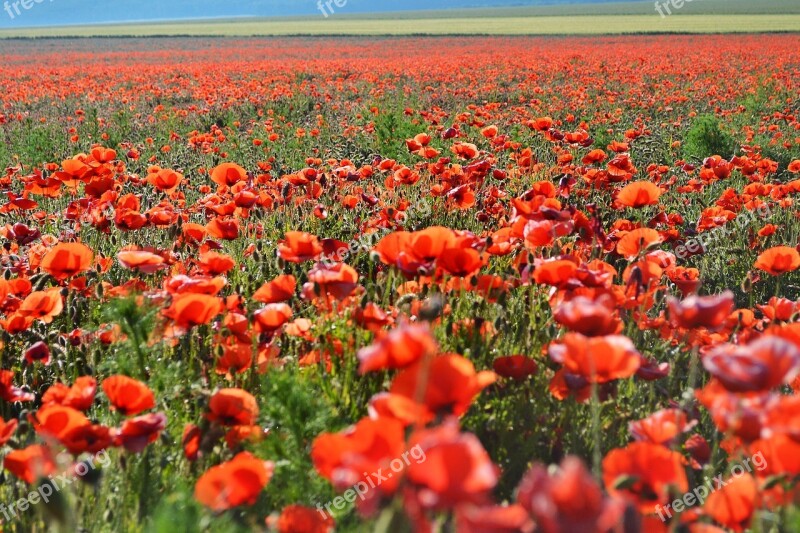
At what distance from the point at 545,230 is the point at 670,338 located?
582 millimetres

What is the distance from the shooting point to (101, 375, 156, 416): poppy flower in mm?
1542

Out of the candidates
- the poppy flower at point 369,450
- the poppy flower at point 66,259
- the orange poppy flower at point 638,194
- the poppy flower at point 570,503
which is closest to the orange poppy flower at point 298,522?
the poppy flower at point 369,450

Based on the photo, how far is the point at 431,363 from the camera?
106cm

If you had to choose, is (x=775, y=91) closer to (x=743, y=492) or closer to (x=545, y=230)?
(x=545, y=230)

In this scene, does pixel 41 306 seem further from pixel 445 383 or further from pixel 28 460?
pixel 445 383

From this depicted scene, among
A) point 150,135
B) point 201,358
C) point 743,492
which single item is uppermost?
point 743,492

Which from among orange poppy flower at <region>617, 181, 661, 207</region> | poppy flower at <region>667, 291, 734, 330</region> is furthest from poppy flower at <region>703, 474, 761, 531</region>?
orange poppy flower at <region>617, 181, 661, 207</region>

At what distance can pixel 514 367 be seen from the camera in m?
1.93

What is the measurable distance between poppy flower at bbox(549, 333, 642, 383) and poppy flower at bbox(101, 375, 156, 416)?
87cm

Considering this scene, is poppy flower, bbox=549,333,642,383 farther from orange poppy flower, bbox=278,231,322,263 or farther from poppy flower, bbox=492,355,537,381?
orange poppy flower, bbox=278,231,322,263

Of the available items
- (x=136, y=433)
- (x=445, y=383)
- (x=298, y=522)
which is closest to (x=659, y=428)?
(x=445, y=383)

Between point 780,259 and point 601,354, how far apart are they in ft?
5.00

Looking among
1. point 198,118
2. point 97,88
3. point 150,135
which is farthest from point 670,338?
point 97,88

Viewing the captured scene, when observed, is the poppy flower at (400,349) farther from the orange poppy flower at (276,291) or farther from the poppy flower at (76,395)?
the orange poppy flower at (276,291)
